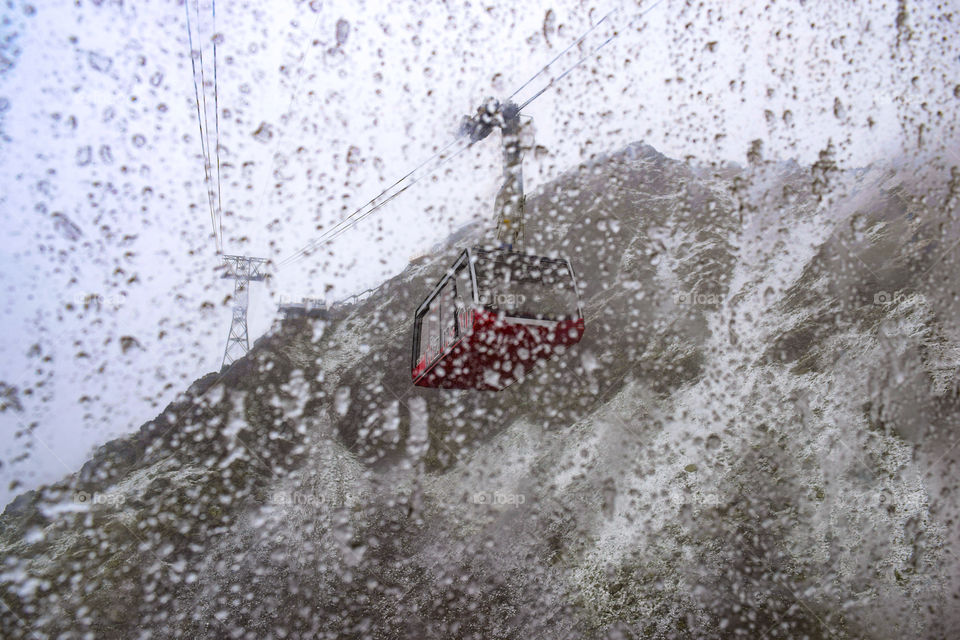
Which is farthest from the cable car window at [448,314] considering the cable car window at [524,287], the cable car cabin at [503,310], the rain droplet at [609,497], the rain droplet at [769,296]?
the rain droplet at [769,296]

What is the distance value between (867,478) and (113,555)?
16048mm

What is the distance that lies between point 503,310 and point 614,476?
7086 mm

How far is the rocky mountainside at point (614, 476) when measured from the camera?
27.8ft

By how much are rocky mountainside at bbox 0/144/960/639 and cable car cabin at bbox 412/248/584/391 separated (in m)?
5.61

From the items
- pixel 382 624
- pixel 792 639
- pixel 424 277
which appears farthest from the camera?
pixel 424 277

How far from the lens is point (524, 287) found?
5.36m

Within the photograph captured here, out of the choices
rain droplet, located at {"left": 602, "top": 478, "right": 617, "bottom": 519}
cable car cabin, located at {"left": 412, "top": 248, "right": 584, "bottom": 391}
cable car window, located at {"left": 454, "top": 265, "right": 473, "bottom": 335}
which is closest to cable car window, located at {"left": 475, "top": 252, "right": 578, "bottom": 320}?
cable car cabin, located at {"left": 412, "top": 248, "right": 584, "bottom": 391}

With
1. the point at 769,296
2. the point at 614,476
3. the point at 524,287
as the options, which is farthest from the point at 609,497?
the point at 769,296

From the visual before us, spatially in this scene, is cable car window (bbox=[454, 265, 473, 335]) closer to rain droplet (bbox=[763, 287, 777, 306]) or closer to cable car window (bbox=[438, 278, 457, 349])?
cable car window (bbox=[438, 278, 457, 349])

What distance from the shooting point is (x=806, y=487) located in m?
9.16

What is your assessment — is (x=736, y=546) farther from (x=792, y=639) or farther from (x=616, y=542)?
(x=616, y=542)

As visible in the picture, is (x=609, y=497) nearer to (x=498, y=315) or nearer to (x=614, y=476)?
(x=614, y=476)

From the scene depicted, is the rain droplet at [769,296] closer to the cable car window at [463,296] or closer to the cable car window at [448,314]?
the cable car window at [448,314]

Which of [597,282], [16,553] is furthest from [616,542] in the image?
[16,553]
